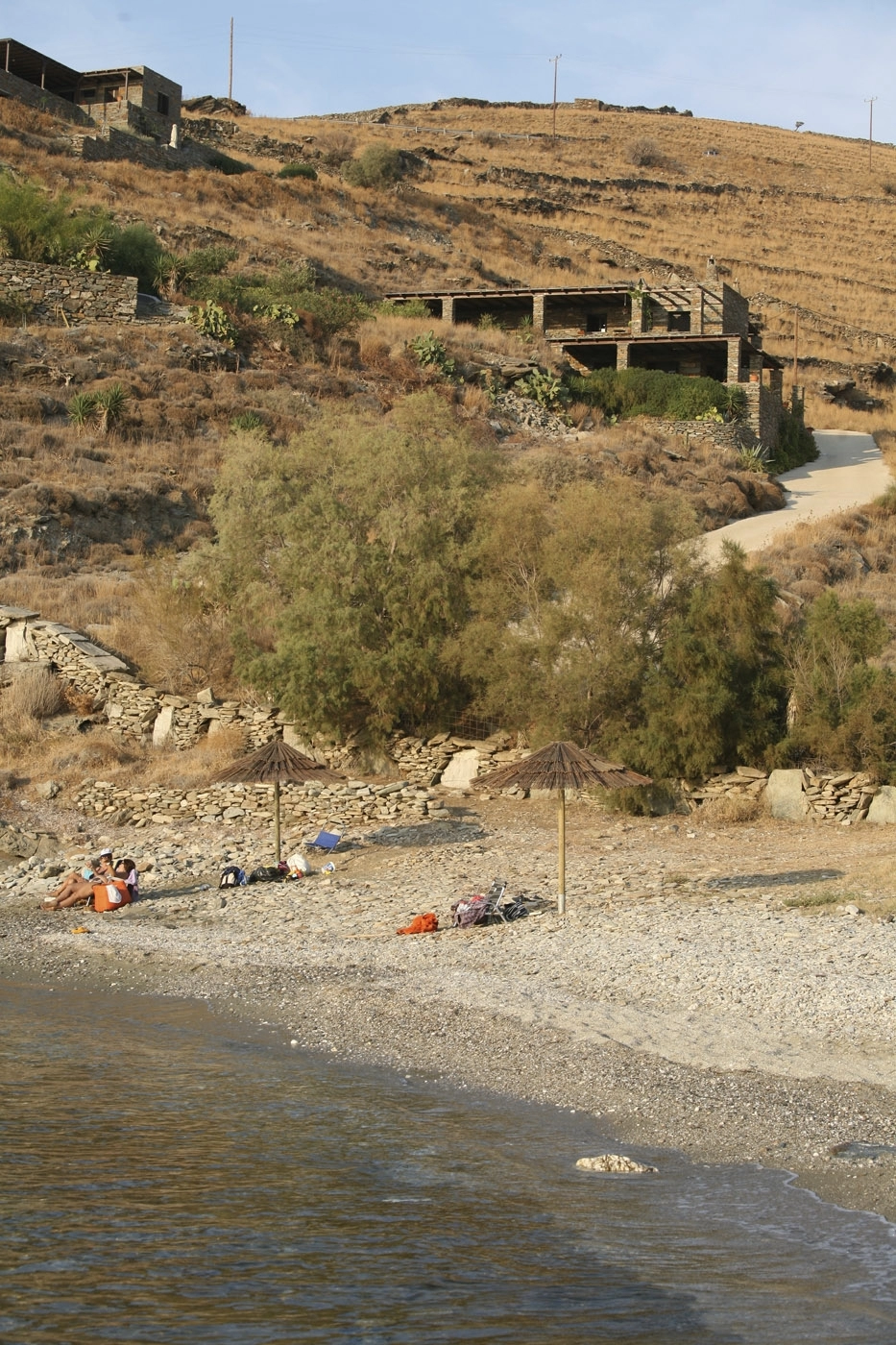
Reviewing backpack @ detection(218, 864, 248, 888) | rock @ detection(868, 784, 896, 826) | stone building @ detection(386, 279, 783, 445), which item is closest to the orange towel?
backpack @ detection(218, 864, 248, 888)

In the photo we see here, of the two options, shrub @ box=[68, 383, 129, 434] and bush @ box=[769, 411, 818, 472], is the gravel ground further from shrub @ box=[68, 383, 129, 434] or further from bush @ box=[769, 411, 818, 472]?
bush @ box=[769, 411, 818, 472]

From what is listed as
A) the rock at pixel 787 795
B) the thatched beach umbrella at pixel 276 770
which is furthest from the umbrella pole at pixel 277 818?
the rock at pixel 787 795

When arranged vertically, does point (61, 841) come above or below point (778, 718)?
below

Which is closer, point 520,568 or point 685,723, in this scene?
point 685,723

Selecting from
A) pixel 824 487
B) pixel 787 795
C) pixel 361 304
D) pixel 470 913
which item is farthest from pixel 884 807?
pixel 361 304

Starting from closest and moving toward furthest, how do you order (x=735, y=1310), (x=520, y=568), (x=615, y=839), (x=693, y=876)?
(x=735, y=1310) < (x=693, y=876) < (x=615, y=839) < (x=520, y=568)

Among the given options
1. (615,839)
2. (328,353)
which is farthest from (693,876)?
(328,353)

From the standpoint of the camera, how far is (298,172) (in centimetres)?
6462

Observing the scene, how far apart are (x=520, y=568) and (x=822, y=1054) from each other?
488 inches

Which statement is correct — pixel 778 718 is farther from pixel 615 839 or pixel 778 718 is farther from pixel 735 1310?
pixel 735 1310

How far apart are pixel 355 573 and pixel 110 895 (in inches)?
297

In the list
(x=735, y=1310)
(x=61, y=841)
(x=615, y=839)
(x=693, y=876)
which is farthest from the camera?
(x=61, y=841)

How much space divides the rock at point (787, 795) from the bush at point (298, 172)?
5333cm

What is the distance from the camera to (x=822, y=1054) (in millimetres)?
9195
